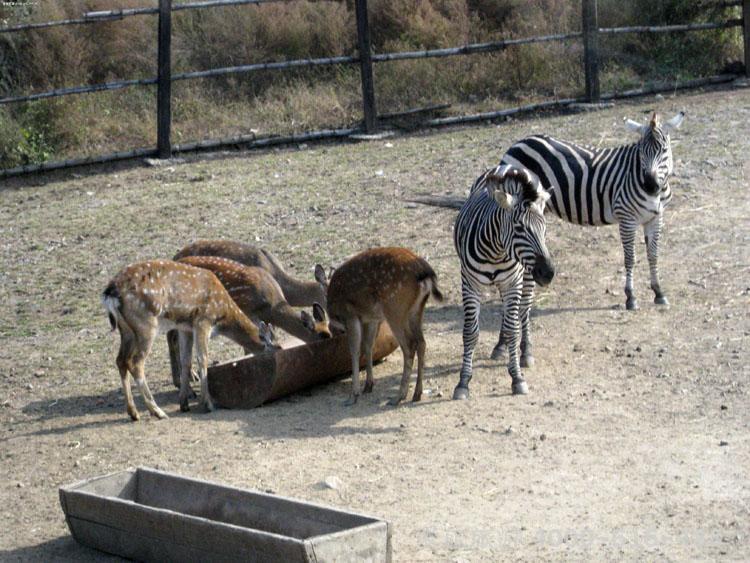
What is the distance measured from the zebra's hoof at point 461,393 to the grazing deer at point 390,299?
27cm

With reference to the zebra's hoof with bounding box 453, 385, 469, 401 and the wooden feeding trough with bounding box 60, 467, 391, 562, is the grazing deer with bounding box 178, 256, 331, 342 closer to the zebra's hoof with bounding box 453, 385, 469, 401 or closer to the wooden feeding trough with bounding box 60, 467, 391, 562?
the zebra's hoof with bounding box 453, 385, 469, 401

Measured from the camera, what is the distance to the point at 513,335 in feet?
29.5

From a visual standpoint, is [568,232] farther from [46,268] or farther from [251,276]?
[46,268]

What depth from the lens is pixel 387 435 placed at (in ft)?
26.6

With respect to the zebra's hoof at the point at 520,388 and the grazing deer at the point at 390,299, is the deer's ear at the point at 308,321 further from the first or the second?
the zebra's hoof at the point at 520,388

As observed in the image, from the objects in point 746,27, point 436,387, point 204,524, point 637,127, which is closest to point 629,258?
point 637,127

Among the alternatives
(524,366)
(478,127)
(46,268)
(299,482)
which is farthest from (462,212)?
(478,127)

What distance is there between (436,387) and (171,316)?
2160 mm

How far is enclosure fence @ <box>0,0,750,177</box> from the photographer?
654 inches

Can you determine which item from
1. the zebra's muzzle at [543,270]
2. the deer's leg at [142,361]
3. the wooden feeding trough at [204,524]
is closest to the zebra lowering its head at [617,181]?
the zebra's muzzle at [543,270]

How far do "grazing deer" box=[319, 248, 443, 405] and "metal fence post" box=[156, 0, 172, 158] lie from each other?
→ 27.4 ft

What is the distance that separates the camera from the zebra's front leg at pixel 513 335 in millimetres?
8867

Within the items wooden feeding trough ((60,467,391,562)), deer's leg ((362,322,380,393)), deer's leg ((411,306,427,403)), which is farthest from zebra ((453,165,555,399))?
wooden feeding trough ((60,467,391,562))

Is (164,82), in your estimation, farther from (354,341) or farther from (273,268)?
(354,341)
